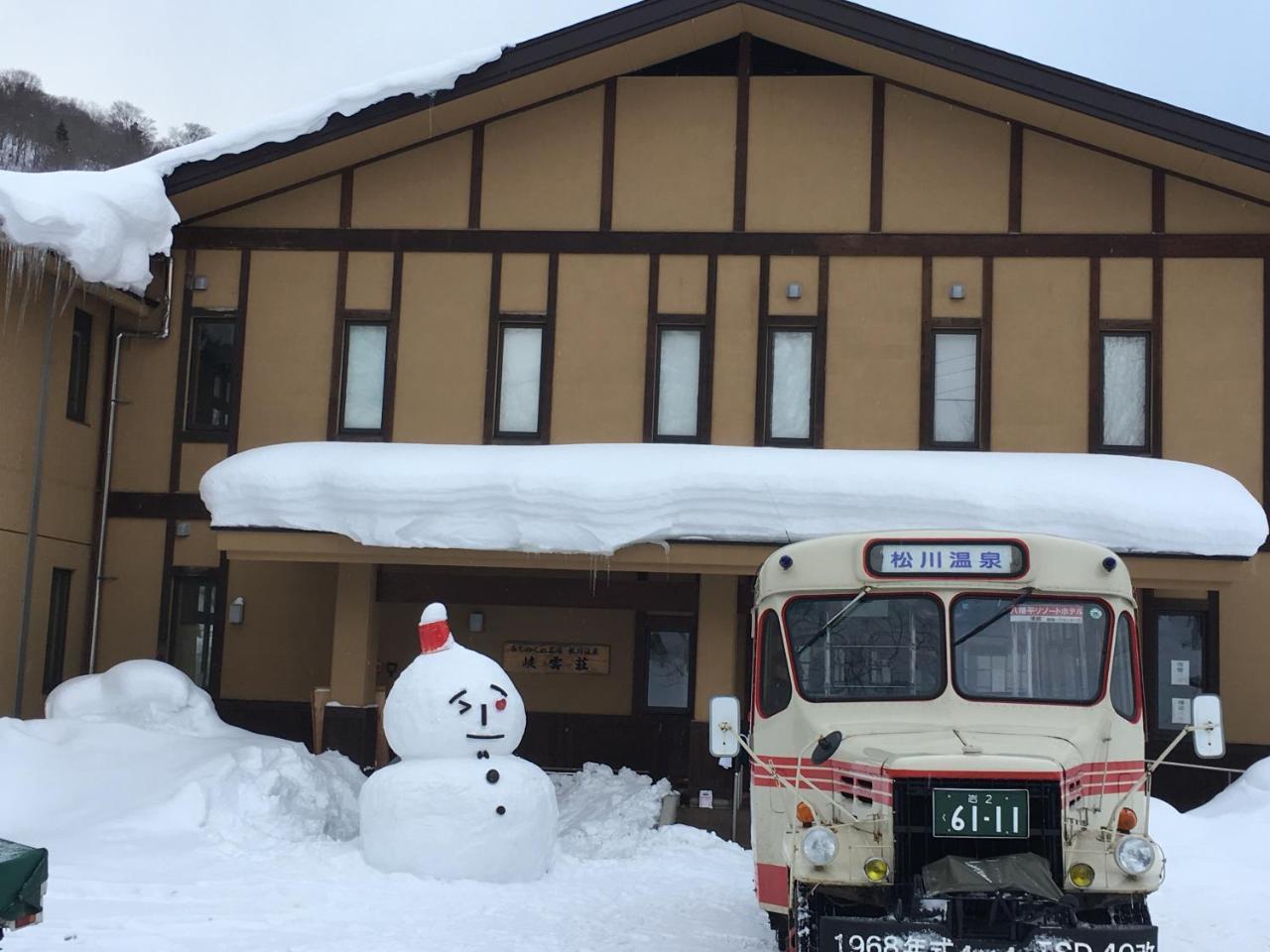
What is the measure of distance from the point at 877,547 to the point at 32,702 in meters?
11.5

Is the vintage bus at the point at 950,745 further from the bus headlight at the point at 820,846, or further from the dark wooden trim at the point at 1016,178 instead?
the dark wooden trim at the point at 1016,178

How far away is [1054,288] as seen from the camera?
50.4 feet

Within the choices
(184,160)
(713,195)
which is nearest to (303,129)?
(184,160)

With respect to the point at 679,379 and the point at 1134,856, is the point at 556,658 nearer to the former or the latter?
the point at 679,379

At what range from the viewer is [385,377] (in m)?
16.1

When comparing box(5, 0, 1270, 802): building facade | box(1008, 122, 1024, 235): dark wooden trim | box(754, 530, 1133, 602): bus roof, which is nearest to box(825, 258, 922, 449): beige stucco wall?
box(5, 0, 1270, 802): building facade

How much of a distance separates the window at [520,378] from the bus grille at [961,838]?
9.79m

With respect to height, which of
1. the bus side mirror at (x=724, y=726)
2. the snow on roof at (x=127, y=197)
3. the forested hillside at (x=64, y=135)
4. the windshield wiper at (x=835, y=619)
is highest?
the forested hillside at (x=64, y=135)

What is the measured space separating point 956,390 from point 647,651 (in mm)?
4586

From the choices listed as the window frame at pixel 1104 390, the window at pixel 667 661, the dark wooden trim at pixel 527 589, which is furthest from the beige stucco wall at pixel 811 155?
the window at pixel 667 661

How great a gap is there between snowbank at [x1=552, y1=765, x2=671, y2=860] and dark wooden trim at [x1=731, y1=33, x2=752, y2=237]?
6186mm

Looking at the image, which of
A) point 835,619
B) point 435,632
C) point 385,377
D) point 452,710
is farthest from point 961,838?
point 385,377

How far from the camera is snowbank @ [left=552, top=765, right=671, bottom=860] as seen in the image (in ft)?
40.5

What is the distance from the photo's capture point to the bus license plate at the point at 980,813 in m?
6.44
